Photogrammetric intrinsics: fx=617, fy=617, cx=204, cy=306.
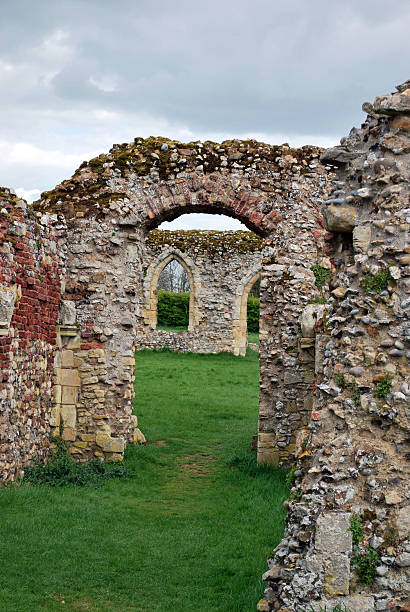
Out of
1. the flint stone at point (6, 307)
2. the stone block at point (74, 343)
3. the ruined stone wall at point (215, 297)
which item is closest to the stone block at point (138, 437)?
the stone block at point (74, 343)

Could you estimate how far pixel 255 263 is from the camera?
2125cm

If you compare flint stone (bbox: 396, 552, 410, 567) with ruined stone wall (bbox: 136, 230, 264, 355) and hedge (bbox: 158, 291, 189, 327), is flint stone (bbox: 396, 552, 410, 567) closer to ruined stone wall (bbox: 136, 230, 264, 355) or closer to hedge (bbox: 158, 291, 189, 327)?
ruined stone wall (bbox: 136, 230, 264, 355)

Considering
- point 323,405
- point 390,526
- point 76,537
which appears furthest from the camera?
point 76,537

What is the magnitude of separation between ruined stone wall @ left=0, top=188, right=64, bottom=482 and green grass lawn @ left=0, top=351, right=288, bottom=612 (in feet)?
2.33

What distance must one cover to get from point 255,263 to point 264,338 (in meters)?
12.4

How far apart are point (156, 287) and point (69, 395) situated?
42.6ft

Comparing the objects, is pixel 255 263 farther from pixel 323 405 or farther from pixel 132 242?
pixel 323 405

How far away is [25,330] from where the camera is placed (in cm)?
734

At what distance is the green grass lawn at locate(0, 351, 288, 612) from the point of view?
457 cm

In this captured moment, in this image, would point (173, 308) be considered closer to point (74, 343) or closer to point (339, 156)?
point (74, 343)

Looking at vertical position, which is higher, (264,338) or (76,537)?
(264,338)

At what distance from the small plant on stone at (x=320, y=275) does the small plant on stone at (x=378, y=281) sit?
17.2 ft

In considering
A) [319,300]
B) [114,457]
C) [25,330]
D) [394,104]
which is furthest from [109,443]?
[394,104]

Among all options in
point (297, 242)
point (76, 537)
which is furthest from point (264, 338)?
point (76, 537)
